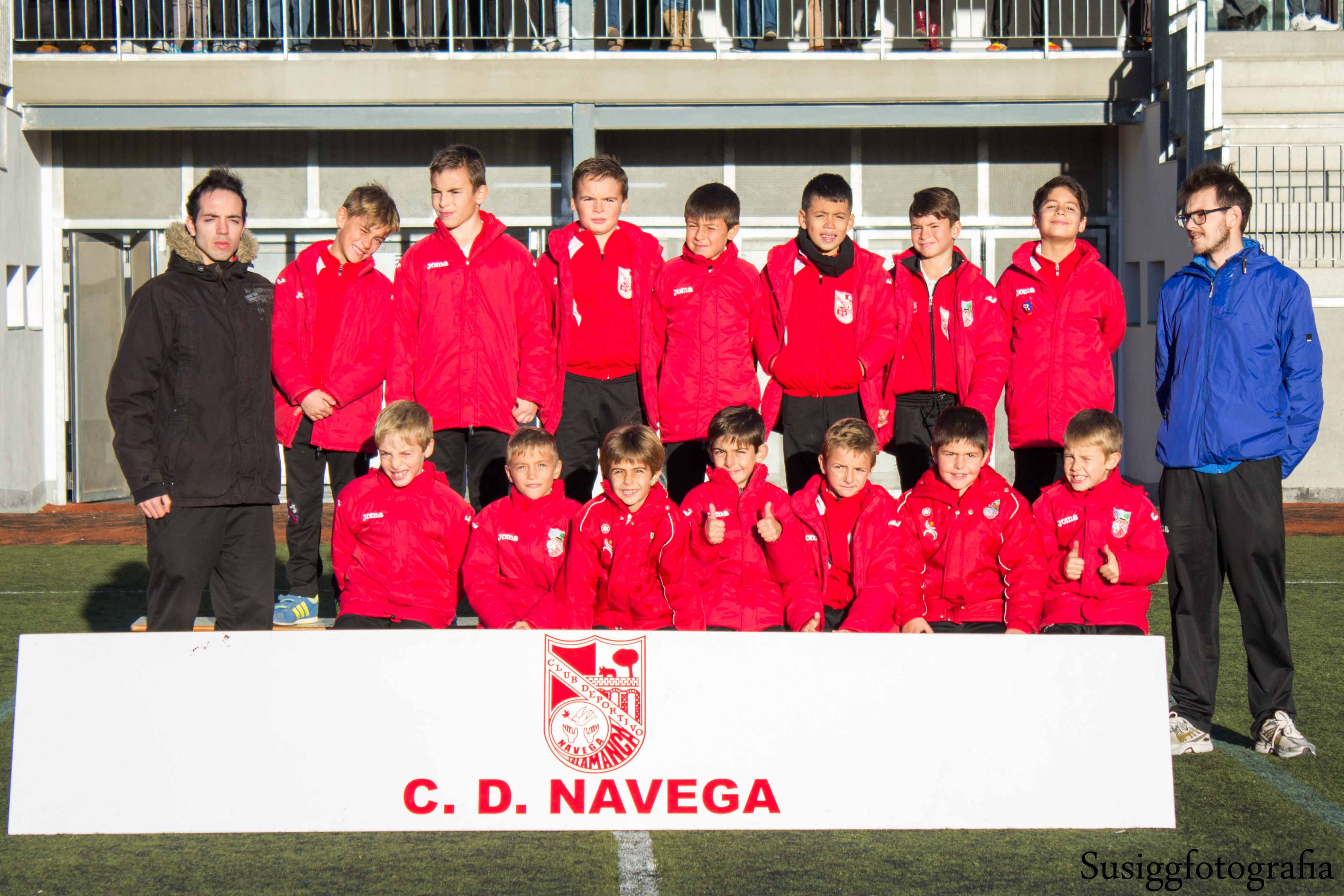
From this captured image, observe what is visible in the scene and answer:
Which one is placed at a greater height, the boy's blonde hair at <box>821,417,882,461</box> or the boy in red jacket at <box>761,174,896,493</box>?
the boy in red jacket at <box>761,174,896,493</box>

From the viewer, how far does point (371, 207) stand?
17.6ft

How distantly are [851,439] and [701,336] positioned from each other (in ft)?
2.96

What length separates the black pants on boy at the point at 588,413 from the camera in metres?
5.39

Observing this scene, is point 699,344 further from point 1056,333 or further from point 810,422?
point 1056,333

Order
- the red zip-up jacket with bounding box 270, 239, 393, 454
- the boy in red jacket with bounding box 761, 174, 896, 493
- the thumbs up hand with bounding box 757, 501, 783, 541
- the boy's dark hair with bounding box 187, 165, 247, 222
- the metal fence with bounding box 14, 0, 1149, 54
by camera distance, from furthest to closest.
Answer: the metal fence with bounding box 14, 0, 1149, 54, the red zip-up jacket with bounding box 270, 239, 393, 454, the boy in red jacket with bounding box 761, 174, 896, 493, the thumbs up hand with bounding box 757, 501, 783, 541, the boy's dark hair with bounding box 187, 165, 247, 222

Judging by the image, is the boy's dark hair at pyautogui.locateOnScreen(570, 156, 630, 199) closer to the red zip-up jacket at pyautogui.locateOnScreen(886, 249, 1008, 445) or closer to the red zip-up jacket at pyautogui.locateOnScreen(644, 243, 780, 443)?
the red zip-up jacket at pyautogui.locateOnScreen(644, 243, 780, 443)

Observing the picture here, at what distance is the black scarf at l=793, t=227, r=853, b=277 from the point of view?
206 inches

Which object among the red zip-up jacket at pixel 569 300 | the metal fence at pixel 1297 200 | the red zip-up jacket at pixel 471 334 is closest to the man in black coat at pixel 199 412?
the red zip-up jacket at pixel 471 334

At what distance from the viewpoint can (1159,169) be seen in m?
11.2

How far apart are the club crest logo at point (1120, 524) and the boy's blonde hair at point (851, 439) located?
2.81ft

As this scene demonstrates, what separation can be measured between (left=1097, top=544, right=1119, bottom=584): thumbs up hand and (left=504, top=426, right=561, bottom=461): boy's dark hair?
1.99 metres

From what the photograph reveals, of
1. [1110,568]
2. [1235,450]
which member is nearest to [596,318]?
[1110,568]

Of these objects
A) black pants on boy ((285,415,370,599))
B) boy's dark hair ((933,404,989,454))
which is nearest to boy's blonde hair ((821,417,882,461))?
boy's dark hair ((933,404,989,454))

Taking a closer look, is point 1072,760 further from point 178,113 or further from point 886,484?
point 178,113
